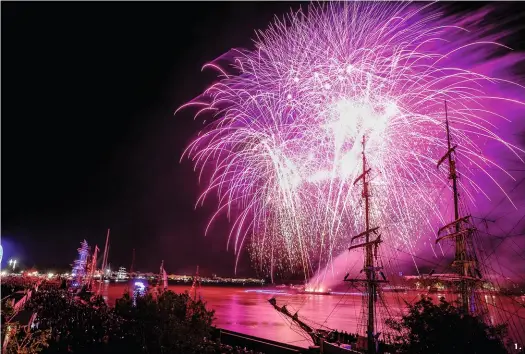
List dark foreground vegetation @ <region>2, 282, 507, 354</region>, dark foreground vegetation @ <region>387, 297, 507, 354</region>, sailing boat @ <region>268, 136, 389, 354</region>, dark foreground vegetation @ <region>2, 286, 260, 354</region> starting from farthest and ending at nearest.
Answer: sailing boat @ <region>268, 136, 389, 354</region>
dark foreground vegetation @ <region>2, 286, 260, 354</region>
dark foreground vegetation @ <region>2, 282, 507, 354</region>
dark foreground vegetation @ <region>387, 297, 507, 354</region>

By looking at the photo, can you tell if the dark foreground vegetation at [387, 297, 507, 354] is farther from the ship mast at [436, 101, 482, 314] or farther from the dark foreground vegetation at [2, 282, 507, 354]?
the ship mast at [436, 101, 482, 314]

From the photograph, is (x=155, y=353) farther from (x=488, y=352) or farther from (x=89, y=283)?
(x=89, y=283)

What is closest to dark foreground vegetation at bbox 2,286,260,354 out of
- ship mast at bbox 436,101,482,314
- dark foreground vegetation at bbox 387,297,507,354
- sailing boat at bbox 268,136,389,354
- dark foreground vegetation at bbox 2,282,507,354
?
dark foreground vegetation at bbox 2,282,507,354

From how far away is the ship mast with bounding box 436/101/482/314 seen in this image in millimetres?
21837

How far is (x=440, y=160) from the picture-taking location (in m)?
23.2

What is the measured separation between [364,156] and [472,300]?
1005 centimetres

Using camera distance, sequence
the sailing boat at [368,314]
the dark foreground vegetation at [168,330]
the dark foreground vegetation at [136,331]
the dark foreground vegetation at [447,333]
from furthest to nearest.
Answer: the sailing boat at [368,314] → the dark foreground vegetation at [136,331] → the dark foreground vegetation at [168,330] → the dark foreground vegetation at [447,333]

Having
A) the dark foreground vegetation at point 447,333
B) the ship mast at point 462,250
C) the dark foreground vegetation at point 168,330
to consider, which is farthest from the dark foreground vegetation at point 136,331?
the ship mast at point 462,250

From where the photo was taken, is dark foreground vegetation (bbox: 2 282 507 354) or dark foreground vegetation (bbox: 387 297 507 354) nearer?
dark foreground vegetation (bbox: 387 297 507 354)

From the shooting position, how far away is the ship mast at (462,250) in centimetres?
2184

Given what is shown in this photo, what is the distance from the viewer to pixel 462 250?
75.1 ft

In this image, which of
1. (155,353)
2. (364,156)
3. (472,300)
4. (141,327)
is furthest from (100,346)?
(472,300)

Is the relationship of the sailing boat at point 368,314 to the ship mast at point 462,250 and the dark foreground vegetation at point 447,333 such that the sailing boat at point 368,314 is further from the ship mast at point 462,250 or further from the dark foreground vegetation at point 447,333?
the dark foreground vegetation at point 447,333

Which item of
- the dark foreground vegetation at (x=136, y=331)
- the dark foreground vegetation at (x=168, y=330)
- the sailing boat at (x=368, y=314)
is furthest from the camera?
the sailing boat at (x=368, y=314)
